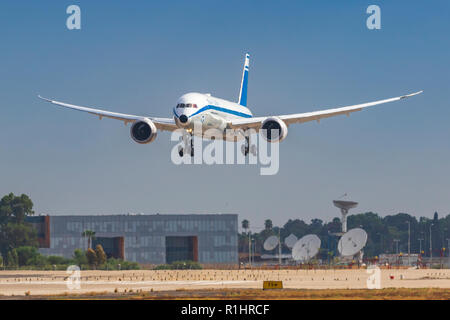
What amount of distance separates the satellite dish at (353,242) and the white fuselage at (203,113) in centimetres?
7155

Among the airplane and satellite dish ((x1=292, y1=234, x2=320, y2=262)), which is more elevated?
the airplane

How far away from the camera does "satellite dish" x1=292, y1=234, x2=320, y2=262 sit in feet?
587

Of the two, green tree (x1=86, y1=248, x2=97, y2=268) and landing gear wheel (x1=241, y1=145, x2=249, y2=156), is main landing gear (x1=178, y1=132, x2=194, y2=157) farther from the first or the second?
green tree (x1=86, y1=248, x2=97, y2=268)

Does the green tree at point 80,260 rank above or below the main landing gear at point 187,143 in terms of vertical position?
below

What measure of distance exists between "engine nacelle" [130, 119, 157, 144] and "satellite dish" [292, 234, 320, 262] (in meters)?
86.2

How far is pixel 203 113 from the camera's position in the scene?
9519cm

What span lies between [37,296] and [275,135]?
3343 cm

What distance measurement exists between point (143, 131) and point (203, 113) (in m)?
7.64

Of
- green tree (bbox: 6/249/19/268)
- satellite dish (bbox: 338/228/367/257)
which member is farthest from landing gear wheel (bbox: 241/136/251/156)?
green tree (bbox: 6/249/19/268)

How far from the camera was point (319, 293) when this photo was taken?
7819cm

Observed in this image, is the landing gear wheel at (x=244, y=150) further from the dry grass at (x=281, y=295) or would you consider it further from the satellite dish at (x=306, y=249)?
the satellite dish at (x=306, y=249)

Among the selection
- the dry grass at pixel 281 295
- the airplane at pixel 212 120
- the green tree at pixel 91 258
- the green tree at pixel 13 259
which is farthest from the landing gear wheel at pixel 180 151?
the green tree at pixel 13 259

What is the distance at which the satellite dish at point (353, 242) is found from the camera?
167500 millimetres
